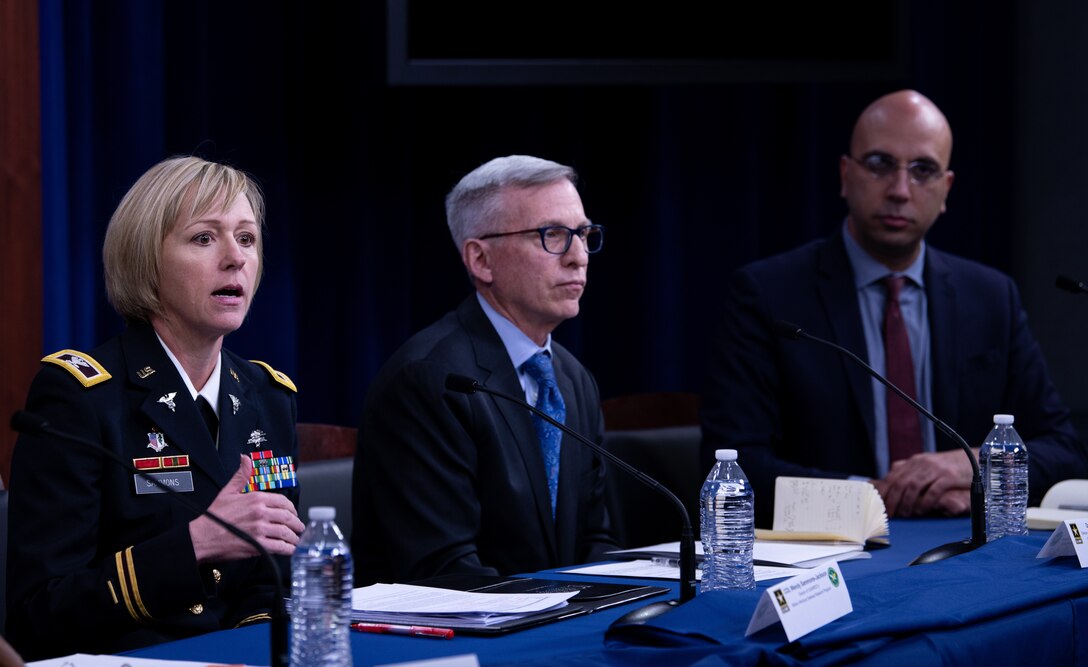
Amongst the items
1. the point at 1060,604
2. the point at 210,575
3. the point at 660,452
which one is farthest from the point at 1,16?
the point at 1060,604

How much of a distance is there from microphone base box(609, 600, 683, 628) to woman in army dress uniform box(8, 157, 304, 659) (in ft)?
1.64

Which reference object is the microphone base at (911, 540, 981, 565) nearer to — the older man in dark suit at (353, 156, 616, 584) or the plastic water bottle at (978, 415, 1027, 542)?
the plastic water bottle at (978, 415, 1027, 542)

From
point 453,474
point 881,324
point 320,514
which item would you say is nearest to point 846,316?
point 881,324

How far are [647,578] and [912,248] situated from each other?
167 cm

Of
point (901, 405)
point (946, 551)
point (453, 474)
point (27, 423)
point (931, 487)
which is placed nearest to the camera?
point (27, 423)

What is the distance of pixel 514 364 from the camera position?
9.41 ft

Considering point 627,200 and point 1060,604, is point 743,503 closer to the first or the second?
point 1060,604

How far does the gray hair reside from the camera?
2.94 metres

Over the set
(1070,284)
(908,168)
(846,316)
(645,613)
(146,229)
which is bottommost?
(645,613)

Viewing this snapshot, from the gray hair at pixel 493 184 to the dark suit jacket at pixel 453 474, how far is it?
205 mm

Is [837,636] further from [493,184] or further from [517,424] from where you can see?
[493,184]

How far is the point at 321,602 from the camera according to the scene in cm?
153

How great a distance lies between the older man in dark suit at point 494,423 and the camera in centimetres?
263

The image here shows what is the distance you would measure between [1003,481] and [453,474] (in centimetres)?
108
